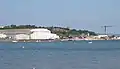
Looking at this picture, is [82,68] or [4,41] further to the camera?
[4,41]

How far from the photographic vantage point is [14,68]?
45.9 meters

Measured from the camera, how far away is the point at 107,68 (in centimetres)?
4441

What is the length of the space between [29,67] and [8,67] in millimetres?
2231

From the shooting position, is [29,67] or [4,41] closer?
[29,67]

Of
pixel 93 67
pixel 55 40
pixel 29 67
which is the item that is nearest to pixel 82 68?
pixel 93 67

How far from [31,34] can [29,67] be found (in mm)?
153331

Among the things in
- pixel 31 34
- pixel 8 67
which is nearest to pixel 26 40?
pixel 31 34

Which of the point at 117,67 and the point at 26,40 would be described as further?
the point at 26,40

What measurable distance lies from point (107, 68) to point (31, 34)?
155779 mm

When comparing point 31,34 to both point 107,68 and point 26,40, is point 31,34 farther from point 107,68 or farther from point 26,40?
point 107,68

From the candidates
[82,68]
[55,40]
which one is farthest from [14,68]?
[55,40]

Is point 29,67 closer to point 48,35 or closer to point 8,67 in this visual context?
point 8,67

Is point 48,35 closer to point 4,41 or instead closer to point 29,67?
point 4,41

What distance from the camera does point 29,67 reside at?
4631 cm
